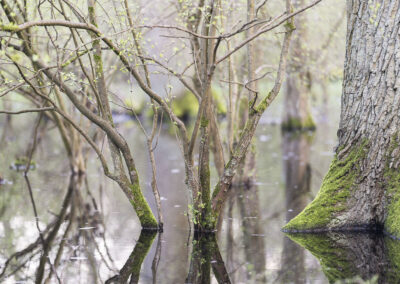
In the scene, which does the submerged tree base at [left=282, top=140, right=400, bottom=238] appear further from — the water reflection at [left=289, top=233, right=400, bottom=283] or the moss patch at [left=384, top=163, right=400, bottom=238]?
the water reflection at [left=289, top=233, right=400, bottom=283]

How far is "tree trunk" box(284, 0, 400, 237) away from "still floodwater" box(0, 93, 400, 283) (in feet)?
1.09

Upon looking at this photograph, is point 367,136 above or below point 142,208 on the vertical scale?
above

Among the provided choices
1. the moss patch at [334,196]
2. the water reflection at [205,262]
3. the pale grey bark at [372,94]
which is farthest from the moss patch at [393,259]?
the water reflection at [205,262]

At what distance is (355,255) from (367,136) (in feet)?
5.45

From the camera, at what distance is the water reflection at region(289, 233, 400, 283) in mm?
5621

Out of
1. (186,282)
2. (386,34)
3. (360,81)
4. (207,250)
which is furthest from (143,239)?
(386,34)

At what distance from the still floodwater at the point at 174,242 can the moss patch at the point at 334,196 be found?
0.86 ft

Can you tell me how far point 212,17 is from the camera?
675 centimetres

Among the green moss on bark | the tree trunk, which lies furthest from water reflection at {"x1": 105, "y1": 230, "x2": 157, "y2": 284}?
the tree trunk

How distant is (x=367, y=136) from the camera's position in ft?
23.8

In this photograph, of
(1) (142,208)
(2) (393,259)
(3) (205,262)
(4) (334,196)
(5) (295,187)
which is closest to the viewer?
(2) (393,259)

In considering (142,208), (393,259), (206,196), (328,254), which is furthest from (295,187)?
(393,259)

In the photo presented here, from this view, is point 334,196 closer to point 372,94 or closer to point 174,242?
point 372,94

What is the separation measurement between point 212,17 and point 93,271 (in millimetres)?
3176
